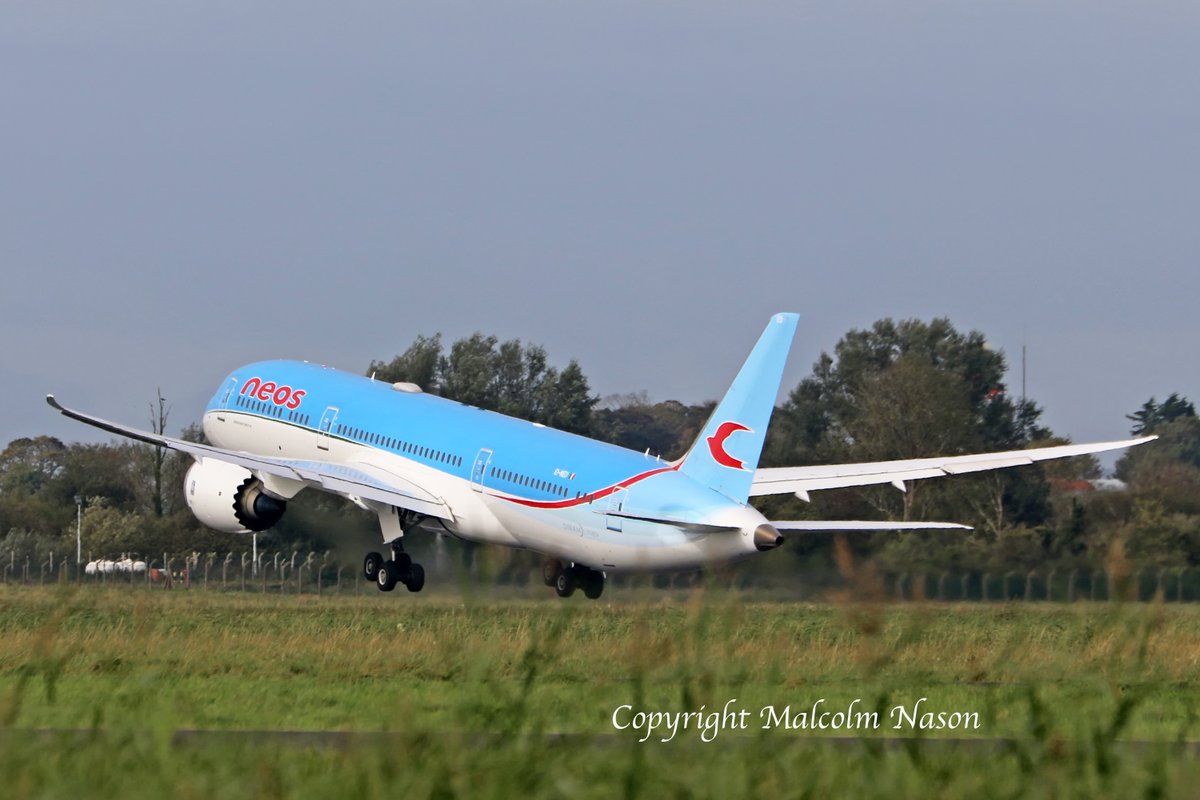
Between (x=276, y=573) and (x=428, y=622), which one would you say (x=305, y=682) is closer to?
(x=428, y=622)

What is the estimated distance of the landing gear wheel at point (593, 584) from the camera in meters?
39.5

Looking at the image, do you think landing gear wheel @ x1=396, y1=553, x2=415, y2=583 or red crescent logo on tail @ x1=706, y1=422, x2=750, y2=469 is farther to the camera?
landing gear wheel @ x1=396, y1=553, x2=415, y2=583

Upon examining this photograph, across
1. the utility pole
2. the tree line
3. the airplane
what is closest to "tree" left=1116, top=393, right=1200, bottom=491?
the tree line

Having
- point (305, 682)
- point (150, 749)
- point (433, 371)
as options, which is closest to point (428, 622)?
point (305, 682)

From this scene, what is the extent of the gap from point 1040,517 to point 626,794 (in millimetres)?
42744

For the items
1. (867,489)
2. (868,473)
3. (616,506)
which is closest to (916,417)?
(867,489)

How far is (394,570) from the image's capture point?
41.1 meters

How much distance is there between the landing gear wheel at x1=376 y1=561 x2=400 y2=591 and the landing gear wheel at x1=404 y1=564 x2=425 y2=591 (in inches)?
11.0

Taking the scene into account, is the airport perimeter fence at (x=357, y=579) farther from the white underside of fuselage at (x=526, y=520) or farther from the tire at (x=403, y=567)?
the white underside of fuselage at (x=526, y=520)

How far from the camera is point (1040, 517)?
5069cm

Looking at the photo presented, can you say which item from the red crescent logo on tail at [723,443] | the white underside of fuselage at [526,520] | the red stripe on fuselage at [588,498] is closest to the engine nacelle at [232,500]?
the white underside of fuselage at [526,520]

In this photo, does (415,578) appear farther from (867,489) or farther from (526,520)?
(867,489)

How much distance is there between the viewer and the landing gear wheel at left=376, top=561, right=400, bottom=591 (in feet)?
134

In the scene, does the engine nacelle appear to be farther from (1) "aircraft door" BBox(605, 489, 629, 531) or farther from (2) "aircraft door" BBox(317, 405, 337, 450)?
(1) "aircraft door" BBox(605, 489, 629, 531)
